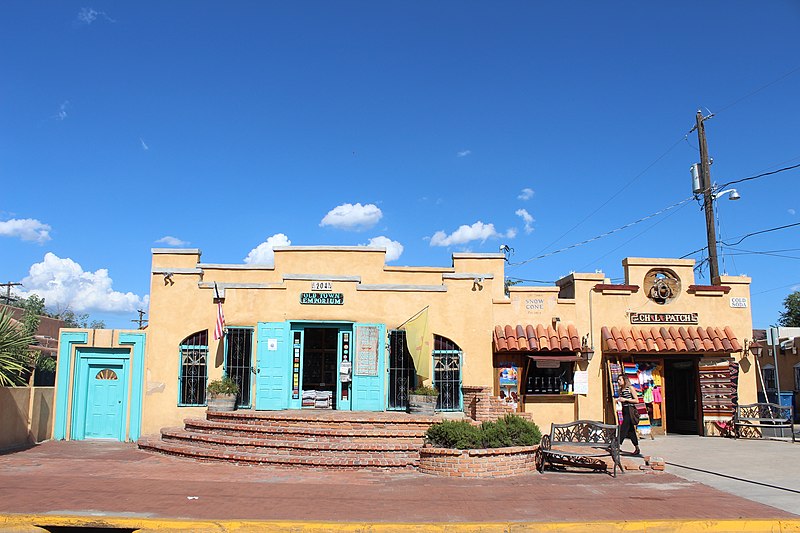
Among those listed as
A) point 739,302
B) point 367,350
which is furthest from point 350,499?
point 739,302

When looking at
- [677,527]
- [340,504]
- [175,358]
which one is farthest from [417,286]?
[677,527]

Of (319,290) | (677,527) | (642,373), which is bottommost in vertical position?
(677,527)

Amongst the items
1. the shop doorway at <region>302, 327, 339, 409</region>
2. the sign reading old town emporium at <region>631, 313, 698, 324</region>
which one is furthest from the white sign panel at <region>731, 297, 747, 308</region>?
the shop doorway at <region>302, 327, 339, 409</region>

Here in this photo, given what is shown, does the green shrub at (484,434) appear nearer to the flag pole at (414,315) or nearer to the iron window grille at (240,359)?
the flag pole at (414,315)

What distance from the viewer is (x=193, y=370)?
17.1 m

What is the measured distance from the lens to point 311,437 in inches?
543

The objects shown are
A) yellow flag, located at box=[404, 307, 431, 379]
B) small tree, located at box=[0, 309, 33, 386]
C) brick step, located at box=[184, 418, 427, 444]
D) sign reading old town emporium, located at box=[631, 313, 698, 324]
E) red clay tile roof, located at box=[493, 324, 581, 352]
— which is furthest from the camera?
sign reading old town emporium, located at box=[631, 313, 698, 324]

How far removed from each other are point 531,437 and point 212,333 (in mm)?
8835

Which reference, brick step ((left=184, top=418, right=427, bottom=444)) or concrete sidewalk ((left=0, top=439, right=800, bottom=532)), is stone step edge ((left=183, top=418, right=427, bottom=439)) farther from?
concrete sidewalk ((left=0, top=439, right=800, bottom=532))

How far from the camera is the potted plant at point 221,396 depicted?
52.8ft

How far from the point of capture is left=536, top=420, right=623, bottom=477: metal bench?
12.3 m

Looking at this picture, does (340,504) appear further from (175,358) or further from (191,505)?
(175,358)

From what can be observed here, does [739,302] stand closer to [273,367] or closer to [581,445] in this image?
[581,445]

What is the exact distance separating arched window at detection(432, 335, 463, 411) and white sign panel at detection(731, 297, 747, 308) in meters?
8.52
